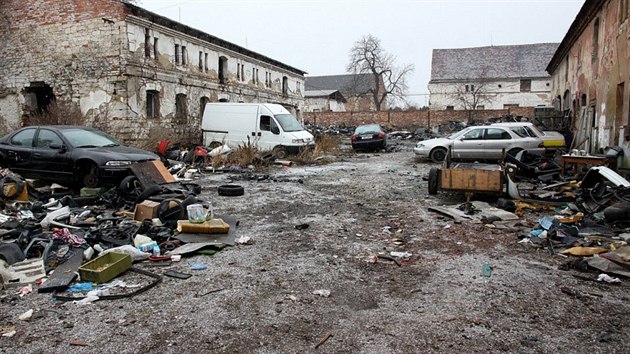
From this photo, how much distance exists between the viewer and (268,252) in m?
6.00

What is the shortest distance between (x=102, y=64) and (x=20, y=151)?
28.4 ft

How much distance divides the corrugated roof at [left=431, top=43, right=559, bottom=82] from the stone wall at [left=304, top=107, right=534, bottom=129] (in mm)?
13290

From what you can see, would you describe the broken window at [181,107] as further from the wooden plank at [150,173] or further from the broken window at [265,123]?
the wooden plank at [150,173]

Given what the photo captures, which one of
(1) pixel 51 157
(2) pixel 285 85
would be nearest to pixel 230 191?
(1) pixel 51 157

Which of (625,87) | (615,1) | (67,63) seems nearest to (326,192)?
(625,87)

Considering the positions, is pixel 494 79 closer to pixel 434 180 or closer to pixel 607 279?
pixel 434 180

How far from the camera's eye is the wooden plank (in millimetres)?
8781

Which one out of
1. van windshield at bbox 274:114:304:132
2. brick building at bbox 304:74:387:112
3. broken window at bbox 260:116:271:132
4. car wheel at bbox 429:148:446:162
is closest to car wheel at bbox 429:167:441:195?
car wheel at bbox 429:148:446:162

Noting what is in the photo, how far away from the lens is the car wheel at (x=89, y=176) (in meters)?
9.38

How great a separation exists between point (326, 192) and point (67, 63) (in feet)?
46.4

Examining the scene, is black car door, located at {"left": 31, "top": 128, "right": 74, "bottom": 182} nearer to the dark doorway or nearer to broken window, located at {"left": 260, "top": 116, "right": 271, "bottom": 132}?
broken window, located at {"left": 260, "top": 116, "right": 271, "bottom": 132}

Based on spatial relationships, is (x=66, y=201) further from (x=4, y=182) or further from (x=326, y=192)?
(x=326, y=192)

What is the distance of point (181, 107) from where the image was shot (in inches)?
848

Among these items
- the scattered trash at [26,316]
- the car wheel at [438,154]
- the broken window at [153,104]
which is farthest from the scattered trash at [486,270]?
the broken window at [153,104]
